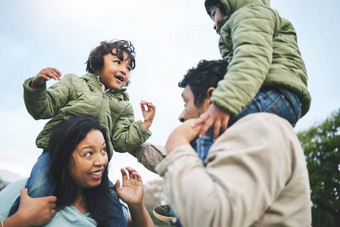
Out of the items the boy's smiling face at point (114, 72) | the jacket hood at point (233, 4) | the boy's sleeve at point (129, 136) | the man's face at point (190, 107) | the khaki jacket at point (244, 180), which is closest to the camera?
the khaki jacket at point (244, 180)

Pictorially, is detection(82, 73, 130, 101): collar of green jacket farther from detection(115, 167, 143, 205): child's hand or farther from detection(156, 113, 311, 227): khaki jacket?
detection(156, 113, 311, 227): khaki jacket

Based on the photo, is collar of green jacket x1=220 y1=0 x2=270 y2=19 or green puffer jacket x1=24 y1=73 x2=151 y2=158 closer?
collar of green jacket x1=220 y1=0 x2=270 y2=19

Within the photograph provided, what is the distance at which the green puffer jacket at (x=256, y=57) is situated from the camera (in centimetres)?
167

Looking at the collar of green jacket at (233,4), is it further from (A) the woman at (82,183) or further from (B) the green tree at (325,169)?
(B) the green tree at (325,169)

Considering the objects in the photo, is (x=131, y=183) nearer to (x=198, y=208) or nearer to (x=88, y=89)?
(x=88, y=89)

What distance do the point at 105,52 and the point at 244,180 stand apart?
2.98 meters

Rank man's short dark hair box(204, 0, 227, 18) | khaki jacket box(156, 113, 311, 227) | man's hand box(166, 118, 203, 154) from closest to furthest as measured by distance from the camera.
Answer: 1. khaki jacket box(156, 113, 311, 227)
2. man's hand box(166, 118, 203, 154)
3. man's short dark hair box(204, 0, 227, 18)

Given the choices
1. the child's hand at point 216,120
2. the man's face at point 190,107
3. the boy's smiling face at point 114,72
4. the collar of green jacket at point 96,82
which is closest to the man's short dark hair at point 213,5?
the man's face at point 190,107

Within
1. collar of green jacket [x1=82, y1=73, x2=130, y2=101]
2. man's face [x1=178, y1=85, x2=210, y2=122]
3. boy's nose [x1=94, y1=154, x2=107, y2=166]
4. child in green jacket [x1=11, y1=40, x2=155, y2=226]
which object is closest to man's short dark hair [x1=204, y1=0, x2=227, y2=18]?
man's face [x1=178, y1=85, x2=210, y2=122]

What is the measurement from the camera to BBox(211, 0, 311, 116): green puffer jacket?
1.67m

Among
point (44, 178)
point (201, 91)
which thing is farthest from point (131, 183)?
point (201, 91)

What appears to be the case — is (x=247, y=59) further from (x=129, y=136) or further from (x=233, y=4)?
(x=129, y=136)

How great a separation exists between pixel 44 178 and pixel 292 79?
2.30 meters

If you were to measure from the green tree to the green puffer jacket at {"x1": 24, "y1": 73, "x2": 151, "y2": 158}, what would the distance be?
19.6 meters
